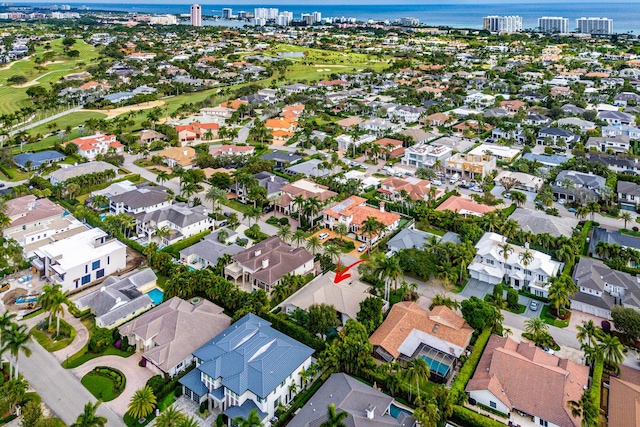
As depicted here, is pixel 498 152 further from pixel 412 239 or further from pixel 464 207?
pixel 412 239

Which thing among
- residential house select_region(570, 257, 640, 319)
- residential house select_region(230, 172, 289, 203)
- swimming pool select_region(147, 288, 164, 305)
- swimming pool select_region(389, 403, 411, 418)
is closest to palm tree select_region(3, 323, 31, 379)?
swimming pool select_region(147, 288, 164, 305)

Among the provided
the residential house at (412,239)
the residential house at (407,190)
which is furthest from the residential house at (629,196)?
the residential house at (412,239)

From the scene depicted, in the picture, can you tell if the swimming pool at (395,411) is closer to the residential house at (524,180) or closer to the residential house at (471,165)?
the residential house at (524,180)

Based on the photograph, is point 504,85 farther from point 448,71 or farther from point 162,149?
point 162,149

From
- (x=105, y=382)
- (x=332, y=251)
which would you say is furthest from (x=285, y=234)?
(x=105, y=382)

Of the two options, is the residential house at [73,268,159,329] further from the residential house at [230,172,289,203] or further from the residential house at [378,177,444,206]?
the residential house at [378,177,444,206]

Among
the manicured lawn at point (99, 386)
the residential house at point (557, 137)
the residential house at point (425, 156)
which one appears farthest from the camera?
the residential house at point (557, 137)

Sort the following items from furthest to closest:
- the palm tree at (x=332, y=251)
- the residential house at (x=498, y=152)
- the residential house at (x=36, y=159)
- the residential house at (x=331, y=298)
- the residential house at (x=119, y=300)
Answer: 1. the residential house at (x=498, y=152)
2. the residential house at (x=36, y=159)
3. the palm tree at (x=332, y=251)
4. the residential house at (x=331, y=298)
5. the residential house at (x=119, y=300)
